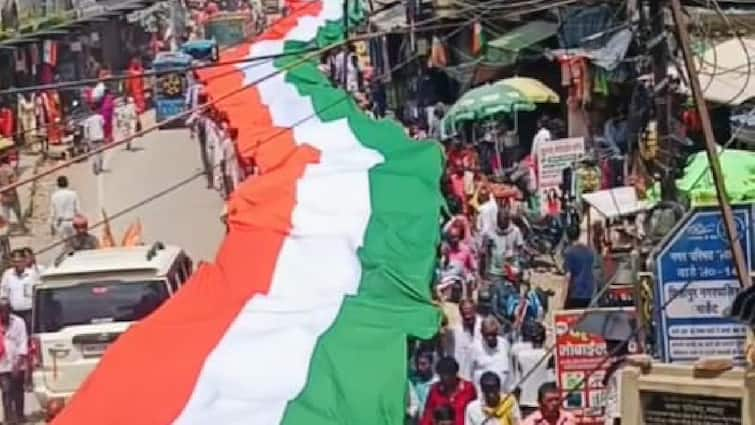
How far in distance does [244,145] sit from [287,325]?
443 inches

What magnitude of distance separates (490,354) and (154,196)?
1445 cm

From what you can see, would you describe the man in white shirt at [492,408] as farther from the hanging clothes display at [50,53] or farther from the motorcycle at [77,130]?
the hanging clothes display at [50,53]

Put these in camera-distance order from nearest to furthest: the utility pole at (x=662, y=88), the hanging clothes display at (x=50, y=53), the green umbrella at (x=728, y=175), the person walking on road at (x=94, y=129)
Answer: the utility pole at (x=662, y=88)
the green umbrella at (x=728, y=175)
the person walking on road at (x=94, y=129)
the hanging clothes display at (x=50, y=53)

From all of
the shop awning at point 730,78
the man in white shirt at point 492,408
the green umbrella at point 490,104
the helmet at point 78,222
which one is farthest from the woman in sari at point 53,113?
the man in white shirt at point 492,408

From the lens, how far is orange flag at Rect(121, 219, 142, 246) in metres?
23.9

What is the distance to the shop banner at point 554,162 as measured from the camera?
23344 mm

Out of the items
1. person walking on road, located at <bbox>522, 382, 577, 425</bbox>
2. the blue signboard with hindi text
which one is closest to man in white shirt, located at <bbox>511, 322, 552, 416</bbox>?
person walking on road, located at <bbox>522, 382, 577, 425</bbox>

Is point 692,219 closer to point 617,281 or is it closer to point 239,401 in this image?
point 239,401

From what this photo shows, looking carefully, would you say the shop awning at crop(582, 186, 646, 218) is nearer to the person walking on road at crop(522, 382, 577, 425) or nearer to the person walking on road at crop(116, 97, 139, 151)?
the person walking on road at crop(522, 382, 577, 425)

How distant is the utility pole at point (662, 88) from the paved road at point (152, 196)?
10.3m

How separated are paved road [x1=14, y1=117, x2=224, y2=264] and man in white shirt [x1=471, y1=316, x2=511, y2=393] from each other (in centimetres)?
1076

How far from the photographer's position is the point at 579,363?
14062mm

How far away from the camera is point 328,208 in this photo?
17812 millimetres

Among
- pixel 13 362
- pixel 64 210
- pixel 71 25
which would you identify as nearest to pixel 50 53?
pixel 71 25
